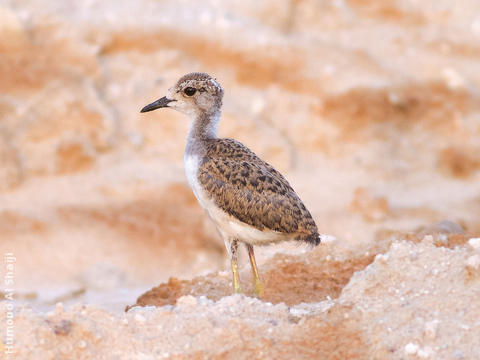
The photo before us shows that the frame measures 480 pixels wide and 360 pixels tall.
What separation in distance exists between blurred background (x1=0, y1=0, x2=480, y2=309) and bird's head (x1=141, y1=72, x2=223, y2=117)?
5574 millimetres

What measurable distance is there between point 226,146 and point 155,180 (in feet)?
23.1

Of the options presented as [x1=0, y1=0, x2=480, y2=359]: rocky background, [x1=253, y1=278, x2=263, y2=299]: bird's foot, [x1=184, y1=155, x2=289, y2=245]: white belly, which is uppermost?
[x1=0, y1=0, x2=480, y2=359]: rocky background

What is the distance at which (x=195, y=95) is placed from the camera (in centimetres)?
762

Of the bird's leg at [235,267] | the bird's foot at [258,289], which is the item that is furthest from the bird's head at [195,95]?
the bird's foot at [258,289]

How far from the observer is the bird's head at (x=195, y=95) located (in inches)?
300

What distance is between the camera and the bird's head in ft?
25.0

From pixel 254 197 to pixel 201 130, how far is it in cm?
101

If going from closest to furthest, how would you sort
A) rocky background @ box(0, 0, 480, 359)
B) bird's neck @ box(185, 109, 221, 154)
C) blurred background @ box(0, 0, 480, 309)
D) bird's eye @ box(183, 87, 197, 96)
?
bird's neck @ box(185, 109, 221, 154) → bird's eye @ box(183, 87, 197, 96) → rocky background @ box(0, 0, 480, 359) → blurred background @ box(0, 0, 480, 309)

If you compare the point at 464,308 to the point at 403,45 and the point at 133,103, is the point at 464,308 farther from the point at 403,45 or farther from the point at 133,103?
the point at 403,45

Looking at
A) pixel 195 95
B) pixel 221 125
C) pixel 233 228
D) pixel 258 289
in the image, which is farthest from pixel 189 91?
pixel 221 125

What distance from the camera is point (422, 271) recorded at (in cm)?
611

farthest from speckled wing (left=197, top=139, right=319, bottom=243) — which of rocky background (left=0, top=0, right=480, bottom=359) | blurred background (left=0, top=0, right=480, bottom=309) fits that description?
blurred background (left=0, top=0, right=480, bottom=309)

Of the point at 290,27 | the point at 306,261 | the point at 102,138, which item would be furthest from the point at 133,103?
the point at 306,261

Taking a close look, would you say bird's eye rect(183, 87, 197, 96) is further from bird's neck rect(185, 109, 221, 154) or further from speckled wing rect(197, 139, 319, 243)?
speckled wing rect(197, 139, 319, 243)
